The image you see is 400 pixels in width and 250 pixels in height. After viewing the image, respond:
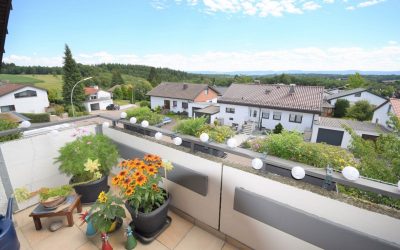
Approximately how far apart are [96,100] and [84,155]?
2356cm

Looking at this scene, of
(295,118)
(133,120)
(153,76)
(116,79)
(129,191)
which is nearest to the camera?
(129,191)

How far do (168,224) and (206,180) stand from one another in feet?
2.47

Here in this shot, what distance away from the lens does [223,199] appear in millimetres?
1738

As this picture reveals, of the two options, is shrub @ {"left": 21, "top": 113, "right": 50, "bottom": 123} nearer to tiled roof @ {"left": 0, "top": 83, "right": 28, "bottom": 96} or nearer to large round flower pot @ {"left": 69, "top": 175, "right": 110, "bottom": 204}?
tiled roof @ {"left": 0, "top": 83, "right": 28, "bottom": 96}

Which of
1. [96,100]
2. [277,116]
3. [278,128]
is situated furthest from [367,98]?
[96,100]

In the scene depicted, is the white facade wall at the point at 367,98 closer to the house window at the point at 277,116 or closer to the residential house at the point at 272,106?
the residential house at the point at 272,106

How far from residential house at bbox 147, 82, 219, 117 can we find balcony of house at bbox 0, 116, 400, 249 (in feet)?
47.3

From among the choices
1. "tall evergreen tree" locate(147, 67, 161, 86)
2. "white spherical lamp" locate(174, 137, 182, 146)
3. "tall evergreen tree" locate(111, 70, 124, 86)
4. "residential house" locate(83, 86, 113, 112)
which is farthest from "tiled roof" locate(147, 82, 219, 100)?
"tall evergreen tree" locate(147, 67, 161, 86)

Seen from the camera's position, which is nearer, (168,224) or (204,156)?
(204,156)

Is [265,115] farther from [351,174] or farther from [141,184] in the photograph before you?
[141,184]

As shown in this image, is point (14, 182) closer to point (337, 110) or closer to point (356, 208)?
point (356, 208)

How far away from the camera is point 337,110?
18.2m

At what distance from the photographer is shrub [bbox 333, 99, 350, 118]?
703 inches

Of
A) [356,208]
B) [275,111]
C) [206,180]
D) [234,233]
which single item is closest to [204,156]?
[206,180]
